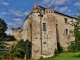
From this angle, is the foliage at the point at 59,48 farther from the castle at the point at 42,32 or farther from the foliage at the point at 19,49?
the foliage at the point at 19,49

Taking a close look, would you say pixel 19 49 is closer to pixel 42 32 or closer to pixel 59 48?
pixel 42 32

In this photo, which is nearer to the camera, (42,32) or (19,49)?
(19,49)

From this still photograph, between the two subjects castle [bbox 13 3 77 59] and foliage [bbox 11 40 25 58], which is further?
castle [bbox 13 3 77 59]

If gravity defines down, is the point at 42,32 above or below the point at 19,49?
above

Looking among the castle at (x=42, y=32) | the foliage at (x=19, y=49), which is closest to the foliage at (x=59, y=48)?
the castle at (x=42, y=32)

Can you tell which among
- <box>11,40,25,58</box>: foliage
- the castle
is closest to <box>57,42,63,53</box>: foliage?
the castle

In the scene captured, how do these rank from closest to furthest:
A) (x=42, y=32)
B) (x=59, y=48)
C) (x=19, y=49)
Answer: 1. (x=19, y=49)
2. (x=42, y=32)
3. (x=59, y=48)

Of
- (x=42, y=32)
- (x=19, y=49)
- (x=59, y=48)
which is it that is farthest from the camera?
(x=59, y=48)

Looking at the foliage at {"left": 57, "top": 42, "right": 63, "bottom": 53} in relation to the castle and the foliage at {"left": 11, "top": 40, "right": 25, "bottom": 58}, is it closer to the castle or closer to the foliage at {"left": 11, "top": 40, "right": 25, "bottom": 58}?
the castle

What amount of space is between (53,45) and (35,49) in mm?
4074

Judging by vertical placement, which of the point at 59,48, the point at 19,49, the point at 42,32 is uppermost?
the point at 42,32

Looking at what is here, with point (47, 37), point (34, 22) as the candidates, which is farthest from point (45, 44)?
point (34, 22)

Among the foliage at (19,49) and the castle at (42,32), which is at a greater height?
the castle at (42,32)

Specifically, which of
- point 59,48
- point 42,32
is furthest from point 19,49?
point 59,48
